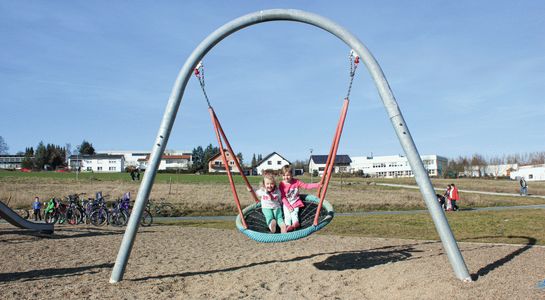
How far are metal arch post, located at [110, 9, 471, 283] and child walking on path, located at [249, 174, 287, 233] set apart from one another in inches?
75.0

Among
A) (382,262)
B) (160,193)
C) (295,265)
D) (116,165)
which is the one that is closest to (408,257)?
(382,262)

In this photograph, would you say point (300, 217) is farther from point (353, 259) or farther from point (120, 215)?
point (120, 215)

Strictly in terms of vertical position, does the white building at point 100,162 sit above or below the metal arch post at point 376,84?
above

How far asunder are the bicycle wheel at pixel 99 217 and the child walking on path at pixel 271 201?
41.9ft

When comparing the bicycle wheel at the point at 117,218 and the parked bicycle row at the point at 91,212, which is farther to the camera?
the parked bicycle row at the point at 91,212

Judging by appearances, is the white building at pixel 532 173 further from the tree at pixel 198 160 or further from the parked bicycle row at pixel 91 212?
the parked bicycle row at pixel 91 212

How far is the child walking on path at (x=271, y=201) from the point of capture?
8.32 meters

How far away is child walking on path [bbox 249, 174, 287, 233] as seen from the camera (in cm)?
832

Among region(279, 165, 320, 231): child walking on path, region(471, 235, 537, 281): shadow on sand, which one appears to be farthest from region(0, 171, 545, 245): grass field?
region(279, 165, 320, 231): child walking on path

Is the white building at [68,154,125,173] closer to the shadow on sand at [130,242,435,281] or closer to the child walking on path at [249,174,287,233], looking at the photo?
the shadow on sand at [130,242,435,281]

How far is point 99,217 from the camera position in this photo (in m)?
19.2

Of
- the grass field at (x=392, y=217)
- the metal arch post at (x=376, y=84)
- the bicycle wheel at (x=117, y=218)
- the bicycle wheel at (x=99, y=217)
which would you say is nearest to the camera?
the metal arch post at (x=376, y=84)

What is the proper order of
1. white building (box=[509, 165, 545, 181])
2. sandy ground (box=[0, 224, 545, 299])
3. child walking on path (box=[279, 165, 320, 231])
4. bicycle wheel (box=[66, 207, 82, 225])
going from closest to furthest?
1. sandy ground (box=[0, 224, 545, 299])
2. child walking on path (box=[279, 165, 320, 231])
3. bicycle wheel (box=[66, 207, 82, 225])
4. white building (box=[509, 165, 545, 181])

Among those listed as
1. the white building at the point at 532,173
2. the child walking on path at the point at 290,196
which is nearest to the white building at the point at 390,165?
the white building at the point at 532,173
